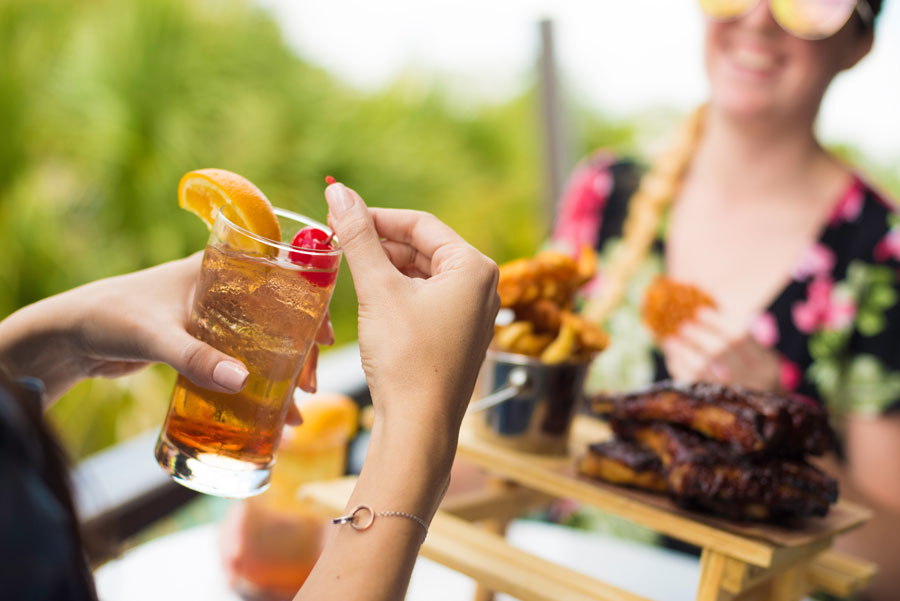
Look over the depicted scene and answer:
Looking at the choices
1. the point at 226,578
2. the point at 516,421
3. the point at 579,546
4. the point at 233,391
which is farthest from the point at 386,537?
the point at 579,546

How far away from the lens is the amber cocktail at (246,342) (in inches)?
39.7

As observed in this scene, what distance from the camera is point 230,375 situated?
3.24 feet

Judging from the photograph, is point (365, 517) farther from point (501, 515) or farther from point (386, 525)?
point (501, 515)

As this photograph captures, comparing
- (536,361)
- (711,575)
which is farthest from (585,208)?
(711,575)

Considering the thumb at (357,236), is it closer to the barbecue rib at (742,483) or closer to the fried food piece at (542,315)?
the fried food piece at (542,315)

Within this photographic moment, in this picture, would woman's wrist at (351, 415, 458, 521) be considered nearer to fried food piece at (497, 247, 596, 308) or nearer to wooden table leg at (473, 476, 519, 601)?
fried food piece at (497, 247, 596, 308)

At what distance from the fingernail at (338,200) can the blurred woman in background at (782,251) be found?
1395mm

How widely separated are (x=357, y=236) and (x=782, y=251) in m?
2.01

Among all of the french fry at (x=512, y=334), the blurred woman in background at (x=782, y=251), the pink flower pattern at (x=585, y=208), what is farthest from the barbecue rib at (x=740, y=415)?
the pink flower pattern at (x=585, y=208)

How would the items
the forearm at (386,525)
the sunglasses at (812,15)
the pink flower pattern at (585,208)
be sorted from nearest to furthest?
the forearm at (386,525) < the sunglasses at (812,15) < the pink flower pattern at (585,208)

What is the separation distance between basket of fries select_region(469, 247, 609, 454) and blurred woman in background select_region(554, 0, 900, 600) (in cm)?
87

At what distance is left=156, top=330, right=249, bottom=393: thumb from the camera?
99 centimetres

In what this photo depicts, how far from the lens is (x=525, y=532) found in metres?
1.93

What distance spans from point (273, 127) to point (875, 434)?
637 centimetres
